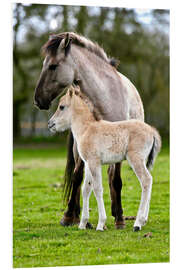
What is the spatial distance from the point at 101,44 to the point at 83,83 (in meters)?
2.10

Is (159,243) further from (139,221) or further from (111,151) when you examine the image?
(111,151)

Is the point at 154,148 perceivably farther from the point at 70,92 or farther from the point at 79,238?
the point at 79,238

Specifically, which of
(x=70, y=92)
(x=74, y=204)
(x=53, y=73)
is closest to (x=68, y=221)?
(x=74, y=204)

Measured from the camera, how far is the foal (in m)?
4.40

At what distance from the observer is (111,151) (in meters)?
4.39

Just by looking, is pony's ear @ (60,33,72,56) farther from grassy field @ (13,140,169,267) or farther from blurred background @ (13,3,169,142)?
grassy field @ (13,140,169,267)

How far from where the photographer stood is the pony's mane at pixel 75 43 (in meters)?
4.66

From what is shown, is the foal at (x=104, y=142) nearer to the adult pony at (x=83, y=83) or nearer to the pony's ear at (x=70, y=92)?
the pony's ear at (x=70, y=92)

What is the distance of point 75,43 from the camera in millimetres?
4855

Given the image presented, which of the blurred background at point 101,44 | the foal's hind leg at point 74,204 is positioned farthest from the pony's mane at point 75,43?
the foal's hind leg at point 74,204

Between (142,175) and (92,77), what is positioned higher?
(92,77)

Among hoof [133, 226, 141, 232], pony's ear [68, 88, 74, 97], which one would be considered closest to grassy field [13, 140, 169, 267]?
hoof [133, 226, 141, 232]
